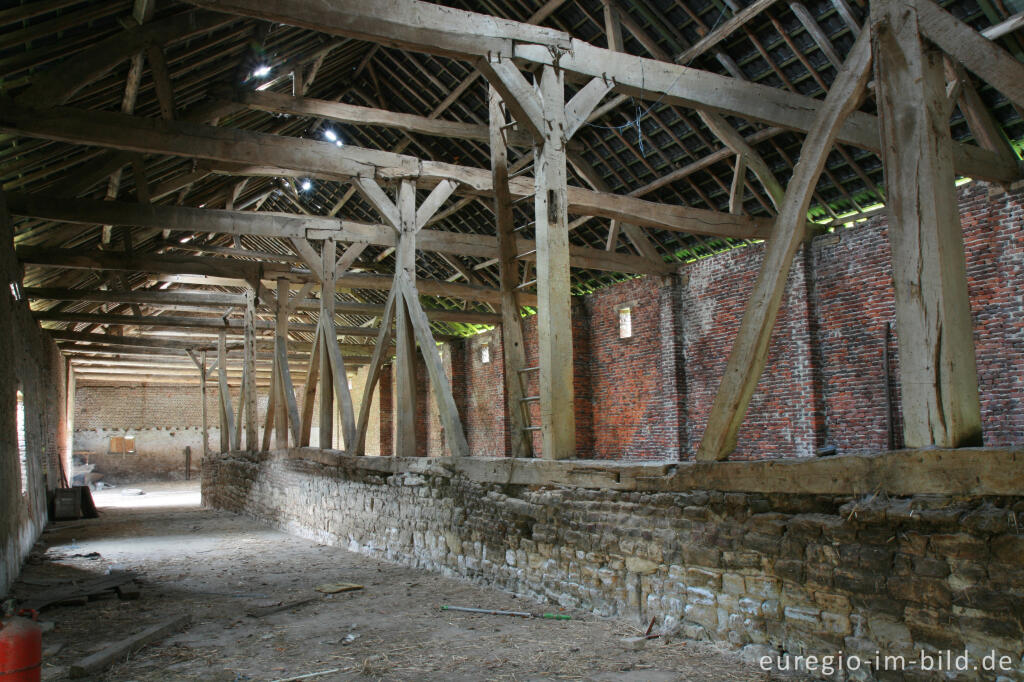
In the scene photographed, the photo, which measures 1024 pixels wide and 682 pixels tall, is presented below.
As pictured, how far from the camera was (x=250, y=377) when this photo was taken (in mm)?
14148

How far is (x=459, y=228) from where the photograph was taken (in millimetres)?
15648

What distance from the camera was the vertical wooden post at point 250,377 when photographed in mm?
13910

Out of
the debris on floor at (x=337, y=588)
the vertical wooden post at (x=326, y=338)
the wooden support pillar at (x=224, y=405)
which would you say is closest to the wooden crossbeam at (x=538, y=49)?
the debris on floor at (x=337, y=588)

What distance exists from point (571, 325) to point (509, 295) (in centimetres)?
157

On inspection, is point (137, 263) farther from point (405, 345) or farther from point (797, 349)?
point (797, 349)

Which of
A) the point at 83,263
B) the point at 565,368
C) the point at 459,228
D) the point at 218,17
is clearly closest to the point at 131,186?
the point at 83,263

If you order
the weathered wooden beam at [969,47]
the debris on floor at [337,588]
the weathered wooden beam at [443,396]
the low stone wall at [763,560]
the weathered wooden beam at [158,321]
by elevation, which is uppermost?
the weathered wooden beam at [158,321]

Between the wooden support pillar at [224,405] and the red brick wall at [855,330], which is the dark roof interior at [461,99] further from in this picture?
the wooden support pillar at [224,405]

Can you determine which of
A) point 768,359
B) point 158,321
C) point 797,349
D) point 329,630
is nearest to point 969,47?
point 329,630

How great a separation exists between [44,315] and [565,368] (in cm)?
1198

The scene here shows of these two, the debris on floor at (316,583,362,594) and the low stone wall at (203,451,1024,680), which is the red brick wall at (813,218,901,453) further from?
the debris on floor at (316,583,362,594)

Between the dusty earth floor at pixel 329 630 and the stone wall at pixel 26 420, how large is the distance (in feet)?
1.98

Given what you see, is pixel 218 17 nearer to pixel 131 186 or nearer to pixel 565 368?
pixel 131 186

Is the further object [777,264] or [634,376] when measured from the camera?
[634,376]
